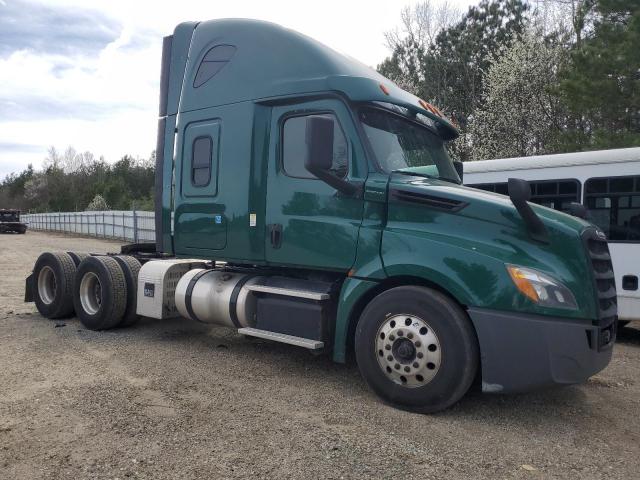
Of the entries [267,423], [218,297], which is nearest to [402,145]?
[218,297]

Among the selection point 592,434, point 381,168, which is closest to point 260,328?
point 381,168

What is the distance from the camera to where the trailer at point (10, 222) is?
4053 cm

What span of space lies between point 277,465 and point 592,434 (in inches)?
93.7

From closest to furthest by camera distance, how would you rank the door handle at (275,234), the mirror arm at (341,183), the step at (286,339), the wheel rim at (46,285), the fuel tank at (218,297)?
the mirror arm at (341,183)
the step at (286,339)
the door handle at (275,234)
the fuel tank at (218,297)
the wheel rim at (46,285)

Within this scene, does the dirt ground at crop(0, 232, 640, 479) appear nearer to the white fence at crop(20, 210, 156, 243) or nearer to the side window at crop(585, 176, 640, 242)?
the side window at crop(585, 176, 640, 242)

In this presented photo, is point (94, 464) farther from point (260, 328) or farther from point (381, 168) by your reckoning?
point (381, 168)

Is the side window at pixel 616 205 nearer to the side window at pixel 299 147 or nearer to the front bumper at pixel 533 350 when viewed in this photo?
the front bumper at pixel 533 350

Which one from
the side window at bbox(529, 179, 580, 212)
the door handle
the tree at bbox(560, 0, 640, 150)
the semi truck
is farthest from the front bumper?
the tree at bbox(560, 0, 640, 150)

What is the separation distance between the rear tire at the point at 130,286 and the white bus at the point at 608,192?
18.8 feet

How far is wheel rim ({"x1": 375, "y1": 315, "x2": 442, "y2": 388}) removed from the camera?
4.16 m

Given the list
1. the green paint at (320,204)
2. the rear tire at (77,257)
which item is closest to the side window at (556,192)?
the green paint at (320,204)

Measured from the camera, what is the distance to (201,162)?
19.3 ft

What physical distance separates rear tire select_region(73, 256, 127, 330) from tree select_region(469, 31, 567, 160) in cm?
2025

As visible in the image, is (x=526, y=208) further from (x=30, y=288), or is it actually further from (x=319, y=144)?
(x=30, y=288)
